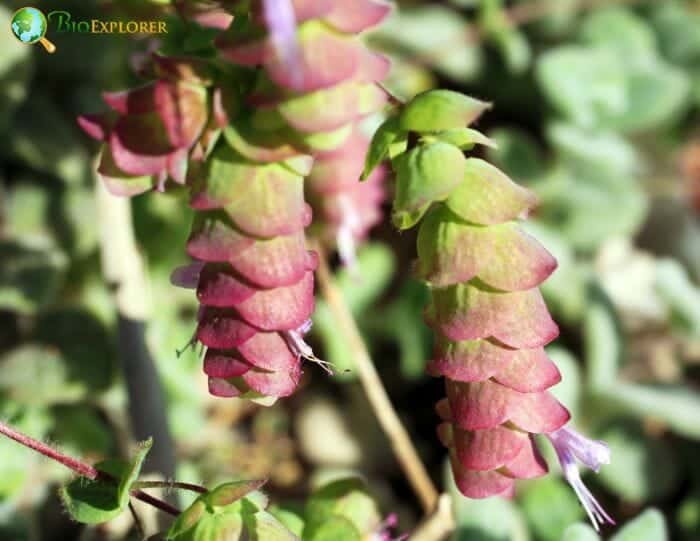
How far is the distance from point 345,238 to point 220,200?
1.69ft

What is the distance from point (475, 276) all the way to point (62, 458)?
12.1 inches

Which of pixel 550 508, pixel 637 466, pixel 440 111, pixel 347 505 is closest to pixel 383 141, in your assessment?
pixel 440 111

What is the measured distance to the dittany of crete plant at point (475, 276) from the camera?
0.68 metres

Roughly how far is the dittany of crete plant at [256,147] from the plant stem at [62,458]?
120mm

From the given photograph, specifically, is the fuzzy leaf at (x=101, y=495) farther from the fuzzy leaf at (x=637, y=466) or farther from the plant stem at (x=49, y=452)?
the fuzzy leaf at (x=637, y=466)

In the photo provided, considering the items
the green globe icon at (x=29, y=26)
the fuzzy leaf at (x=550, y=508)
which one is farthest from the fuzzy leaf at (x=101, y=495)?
the fuzzy leaf at (x=550, y=508)

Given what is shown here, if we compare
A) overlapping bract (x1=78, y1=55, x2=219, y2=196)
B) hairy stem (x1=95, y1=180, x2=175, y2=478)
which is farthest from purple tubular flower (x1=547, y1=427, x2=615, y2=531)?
hairy stem (x1=95, y1=180, x2=175, y2=478)

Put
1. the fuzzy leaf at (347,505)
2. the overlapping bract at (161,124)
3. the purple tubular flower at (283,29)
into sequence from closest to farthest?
the purple tubular flower at (283,29) → the overlapping bract at (161,124) → the fuzzy leaf at (347,505)

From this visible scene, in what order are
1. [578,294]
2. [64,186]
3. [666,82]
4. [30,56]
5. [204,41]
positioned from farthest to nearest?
[666,82] → [578,294] → [64,186] → [30,56] → [204,41]

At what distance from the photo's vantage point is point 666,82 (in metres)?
1.71

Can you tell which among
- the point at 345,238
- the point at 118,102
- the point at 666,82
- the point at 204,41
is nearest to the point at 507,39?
the point at 666,82

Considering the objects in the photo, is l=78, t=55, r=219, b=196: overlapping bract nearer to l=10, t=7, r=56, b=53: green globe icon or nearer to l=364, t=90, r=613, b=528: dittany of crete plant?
l=364, t=90, r=613, b=528: dittany of crete plant

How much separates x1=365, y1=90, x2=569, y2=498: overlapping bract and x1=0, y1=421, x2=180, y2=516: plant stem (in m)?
0.23

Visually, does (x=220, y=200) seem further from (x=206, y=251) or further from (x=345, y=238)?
(x=345, y=238)
